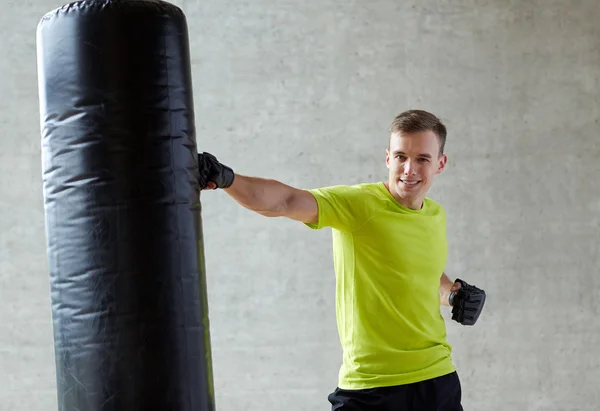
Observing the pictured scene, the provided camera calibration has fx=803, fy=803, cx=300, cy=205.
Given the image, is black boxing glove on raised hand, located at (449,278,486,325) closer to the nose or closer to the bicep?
the nose

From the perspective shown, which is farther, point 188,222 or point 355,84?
point 355,84

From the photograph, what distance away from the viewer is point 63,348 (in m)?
1.86

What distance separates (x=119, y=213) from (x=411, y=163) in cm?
123

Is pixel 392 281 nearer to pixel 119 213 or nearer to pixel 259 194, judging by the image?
pixel 259 194

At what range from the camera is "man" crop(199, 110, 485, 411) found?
2.62 meters

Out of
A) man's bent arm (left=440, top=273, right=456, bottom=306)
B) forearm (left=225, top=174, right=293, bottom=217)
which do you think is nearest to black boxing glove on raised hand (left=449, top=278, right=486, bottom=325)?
man's bent arm (left=440, top=273, right=456, bottom=306)

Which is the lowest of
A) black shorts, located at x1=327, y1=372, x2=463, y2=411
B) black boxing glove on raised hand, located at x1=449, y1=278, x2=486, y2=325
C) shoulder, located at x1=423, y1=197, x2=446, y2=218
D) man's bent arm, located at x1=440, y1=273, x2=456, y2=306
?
black shorts, located at x1=327, y1=372, x2=463, y2=411

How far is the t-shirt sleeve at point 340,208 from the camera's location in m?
2.59

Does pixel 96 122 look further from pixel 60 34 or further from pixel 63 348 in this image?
pixel 63 348

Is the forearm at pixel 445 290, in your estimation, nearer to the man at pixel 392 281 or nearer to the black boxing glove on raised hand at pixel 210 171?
the man at pixel 392 281

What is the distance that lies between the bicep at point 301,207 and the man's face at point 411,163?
353mm

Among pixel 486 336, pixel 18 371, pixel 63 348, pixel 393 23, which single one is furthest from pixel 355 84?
pixel 63 348

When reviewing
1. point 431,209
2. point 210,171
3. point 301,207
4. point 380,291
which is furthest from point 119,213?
point 431,209

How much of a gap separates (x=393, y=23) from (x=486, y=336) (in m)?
1.75
